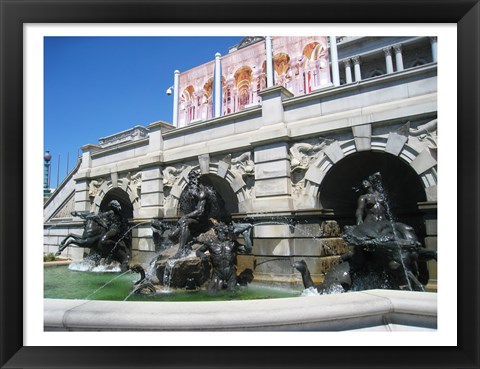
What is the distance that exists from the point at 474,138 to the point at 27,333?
225 inches

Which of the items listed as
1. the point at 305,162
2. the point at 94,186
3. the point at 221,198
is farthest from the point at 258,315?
the point at 94,186

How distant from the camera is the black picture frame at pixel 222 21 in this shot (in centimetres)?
A: 334

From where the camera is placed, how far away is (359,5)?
11.6ft

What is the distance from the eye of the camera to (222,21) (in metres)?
3.67

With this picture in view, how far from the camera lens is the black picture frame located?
132 inches

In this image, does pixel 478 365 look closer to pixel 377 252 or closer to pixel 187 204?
pixel 377 252

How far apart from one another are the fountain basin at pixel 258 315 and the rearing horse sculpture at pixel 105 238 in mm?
7465

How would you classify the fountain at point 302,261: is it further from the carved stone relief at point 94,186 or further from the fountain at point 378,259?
the carved stone relief at point 94,186

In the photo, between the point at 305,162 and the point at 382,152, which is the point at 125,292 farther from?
the point at 382,152

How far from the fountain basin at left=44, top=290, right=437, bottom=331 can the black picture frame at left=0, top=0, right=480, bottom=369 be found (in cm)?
22

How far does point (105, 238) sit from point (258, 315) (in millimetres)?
8832

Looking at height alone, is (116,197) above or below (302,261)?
above

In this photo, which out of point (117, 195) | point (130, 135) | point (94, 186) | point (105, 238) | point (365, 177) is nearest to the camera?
point (365, 177)

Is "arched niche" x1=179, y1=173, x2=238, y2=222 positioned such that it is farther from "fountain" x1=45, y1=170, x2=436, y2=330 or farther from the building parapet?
the building parapet
